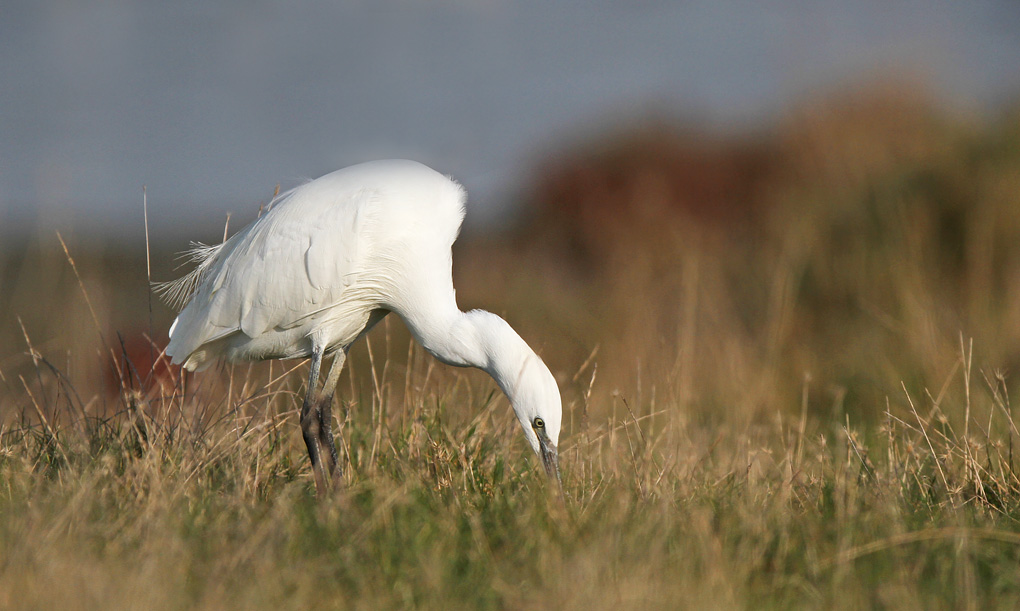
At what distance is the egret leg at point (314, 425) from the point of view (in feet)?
13.8

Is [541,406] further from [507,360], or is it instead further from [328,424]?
[328,424]

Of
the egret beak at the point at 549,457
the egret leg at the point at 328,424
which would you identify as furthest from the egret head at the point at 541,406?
the egret leg at the point at 328,424

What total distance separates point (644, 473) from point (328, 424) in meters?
1.76

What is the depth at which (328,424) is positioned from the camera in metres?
4.80

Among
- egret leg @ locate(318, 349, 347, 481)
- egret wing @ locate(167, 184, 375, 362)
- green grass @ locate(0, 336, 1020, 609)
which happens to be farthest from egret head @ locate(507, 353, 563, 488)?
egret wing @ locate(167, 184, 375, 362)

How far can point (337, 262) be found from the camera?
458 cm

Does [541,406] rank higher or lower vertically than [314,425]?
higher

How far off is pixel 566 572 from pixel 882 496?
158 centimetres

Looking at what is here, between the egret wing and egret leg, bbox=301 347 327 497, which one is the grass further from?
the egret wing

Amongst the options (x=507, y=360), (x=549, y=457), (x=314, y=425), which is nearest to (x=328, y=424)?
(x=314, y=425)

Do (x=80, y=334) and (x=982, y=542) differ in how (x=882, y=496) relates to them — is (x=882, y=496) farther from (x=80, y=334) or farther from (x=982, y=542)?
(x=80, y=334)

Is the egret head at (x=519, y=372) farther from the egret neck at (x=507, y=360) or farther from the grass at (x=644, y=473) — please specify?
the grass at (x=644, y=473)

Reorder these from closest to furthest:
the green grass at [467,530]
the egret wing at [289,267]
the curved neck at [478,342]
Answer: the green grass at [467,530] < the curved neck at [478,342] < the egret wing at [289,267]

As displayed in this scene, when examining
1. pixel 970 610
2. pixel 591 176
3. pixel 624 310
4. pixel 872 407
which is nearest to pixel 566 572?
pixel 970 610
